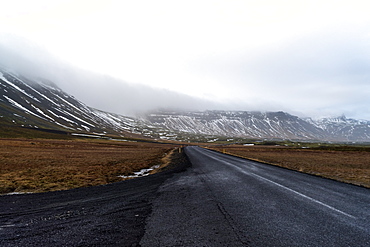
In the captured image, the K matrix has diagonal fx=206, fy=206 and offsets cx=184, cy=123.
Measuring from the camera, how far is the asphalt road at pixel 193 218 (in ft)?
17.2

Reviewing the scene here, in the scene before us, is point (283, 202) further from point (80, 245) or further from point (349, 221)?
point (80, 245)

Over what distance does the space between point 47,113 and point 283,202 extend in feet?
769

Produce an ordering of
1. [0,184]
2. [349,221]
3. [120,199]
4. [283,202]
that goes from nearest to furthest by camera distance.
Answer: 1. [349,221]
2. [283,202]
3. [120,199]
4. [0,184]

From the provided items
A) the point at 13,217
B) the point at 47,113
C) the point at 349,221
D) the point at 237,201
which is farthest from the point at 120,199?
the point at 47,113

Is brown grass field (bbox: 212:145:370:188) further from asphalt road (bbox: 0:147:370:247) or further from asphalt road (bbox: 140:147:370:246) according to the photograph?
asphalt road (bbox: 0:147:370:247)

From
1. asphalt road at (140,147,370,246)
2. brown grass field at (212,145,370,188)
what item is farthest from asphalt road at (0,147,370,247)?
brown grass field at (212,145,370,188)

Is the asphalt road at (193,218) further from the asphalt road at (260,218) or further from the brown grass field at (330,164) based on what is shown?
the brown grass field at (330,164)

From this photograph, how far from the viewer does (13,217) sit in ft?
25.1

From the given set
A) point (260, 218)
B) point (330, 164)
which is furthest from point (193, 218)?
point (330, 164)

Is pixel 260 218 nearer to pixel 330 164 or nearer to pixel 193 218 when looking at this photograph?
pixel 193 218

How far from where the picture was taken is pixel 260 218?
6672 millimetres

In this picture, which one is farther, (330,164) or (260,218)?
(330,164)

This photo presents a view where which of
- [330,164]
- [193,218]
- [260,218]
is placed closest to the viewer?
[260,218]

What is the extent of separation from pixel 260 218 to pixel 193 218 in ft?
7.13
